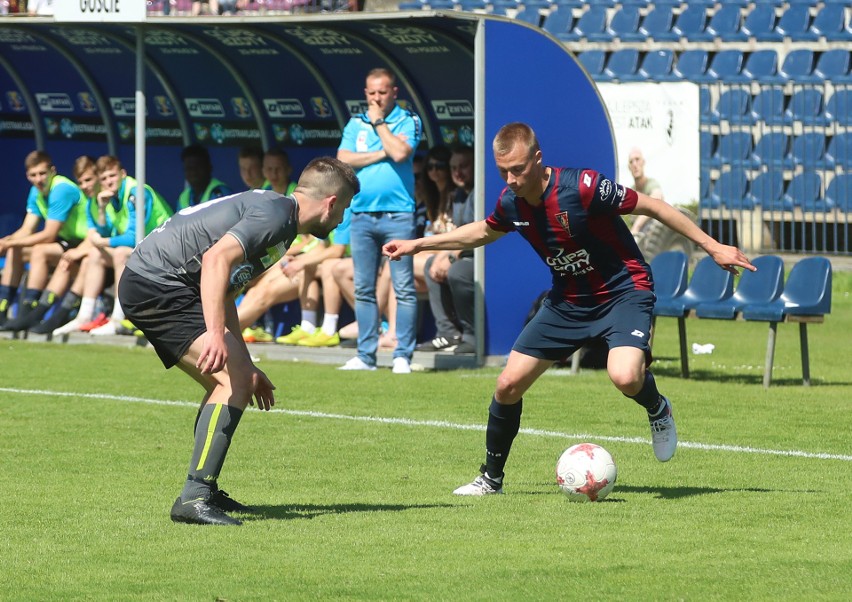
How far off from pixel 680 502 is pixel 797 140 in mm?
16468

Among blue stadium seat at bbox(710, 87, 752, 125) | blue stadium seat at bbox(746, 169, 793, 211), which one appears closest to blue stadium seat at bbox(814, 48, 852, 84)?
blue stadium seat at bbox(710, 87, 752, 125)

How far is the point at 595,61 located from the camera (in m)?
25.9

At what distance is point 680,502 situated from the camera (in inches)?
282

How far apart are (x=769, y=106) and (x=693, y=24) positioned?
3.78 meters

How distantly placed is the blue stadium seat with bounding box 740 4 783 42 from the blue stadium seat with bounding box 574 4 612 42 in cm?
246

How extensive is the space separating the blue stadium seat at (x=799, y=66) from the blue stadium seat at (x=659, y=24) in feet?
7.51

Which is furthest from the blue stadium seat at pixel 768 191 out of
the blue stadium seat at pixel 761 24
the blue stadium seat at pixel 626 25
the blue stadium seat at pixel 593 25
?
the blue stadium seat at pixel 593 25

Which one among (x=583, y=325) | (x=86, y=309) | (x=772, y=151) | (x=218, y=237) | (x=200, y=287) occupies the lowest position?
(x=86, y=309)

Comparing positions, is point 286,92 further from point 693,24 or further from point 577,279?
point 693,24

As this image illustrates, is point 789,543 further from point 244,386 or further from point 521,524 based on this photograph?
point 244,386

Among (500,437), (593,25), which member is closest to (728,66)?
(593,25)

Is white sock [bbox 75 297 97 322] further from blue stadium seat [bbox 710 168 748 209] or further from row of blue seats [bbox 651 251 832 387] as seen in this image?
blue stadium seat [bbox 710 168 748 209]

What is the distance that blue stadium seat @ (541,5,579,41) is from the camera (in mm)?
26797

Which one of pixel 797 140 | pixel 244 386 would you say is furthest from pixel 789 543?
pixel 797 140
